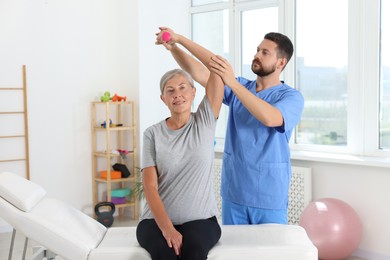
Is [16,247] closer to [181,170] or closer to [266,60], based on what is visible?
[181,170]

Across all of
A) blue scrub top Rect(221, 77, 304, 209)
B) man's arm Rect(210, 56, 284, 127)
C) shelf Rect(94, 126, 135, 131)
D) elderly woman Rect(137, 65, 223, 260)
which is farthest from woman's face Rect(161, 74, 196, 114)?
shelf Rect(94, 126, 135, 131)

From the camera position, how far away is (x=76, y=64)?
4727 millimetres

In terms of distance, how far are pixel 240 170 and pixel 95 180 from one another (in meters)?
2.78

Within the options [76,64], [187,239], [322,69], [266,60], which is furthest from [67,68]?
[187,239]

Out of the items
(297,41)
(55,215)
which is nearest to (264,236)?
(55,215)

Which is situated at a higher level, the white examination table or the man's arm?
the man's arm

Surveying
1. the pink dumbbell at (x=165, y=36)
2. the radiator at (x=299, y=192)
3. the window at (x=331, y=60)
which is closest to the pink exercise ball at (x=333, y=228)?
the radiator at (x=299, y=192)

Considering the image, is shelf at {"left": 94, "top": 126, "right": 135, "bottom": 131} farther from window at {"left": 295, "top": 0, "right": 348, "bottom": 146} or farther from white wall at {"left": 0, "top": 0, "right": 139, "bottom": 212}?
window at {"left": 295, "top": 0, "right": 348, "bottom": 146}

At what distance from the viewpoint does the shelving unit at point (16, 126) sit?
4.32 metres

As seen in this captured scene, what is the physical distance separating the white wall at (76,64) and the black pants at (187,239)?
275 cm

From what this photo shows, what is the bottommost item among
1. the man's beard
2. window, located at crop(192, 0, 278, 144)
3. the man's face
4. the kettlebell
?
the kettlebell

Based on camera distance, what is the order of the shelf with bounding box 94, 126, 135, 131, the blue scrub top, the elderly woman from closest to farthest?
the elderly woman
the blue scrub top
the shelf with bounding box 94, 126, 135, 131

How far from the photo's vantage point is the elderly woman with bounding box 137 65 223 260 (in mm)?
1997

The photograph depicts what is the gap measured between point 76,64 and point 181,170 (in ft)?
9.72
